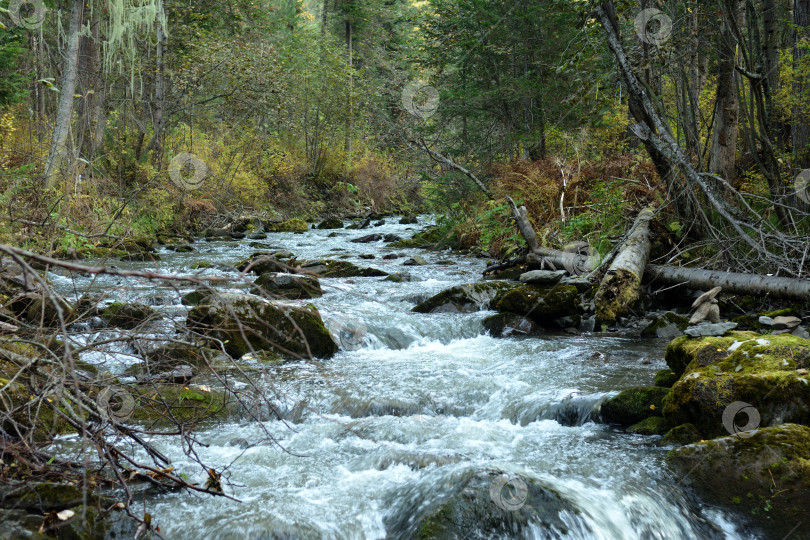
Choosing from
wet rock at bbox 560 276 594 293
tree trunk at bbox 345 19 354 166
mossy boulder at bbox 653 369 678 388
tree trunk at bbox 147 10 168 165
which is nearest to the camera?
mossy boulder at bbox 653 369 678 388

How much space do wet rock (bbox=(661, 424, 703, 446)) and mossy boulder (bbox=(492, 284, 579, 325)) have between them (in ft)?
13.1

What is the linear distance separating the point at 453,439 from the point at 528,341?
3.42 m

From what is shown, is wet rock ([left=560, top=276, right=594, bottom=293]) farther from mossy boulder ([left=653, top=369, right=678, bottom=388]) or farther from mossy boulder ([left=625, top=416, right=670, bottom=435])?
mossy boulder ([left=625, top=416, right=670, bottom=435])

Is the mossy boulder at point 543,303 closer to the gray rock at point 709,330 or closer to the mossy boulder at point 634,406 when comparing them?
the gray rock at point 709,330

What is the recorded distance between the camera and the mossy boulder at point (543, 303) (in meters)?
8.55

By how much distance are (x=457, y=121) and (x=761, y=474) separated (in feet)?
57.0

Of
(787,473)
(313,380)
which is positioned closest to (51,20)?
(313,380)

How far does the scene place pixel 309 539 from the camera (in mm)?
3557

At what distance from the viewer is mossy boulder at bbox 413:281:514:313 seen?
9.55 meters

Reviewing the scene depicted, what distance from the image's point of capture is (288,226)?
22422 mm

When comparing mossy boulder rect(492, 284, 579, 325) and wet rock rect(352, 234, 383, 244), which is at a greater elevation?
mossy boulder rect(492, 284, 579, 325)

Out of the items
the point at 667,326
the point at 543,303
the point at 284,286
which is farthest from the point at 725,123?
the point at 284,286

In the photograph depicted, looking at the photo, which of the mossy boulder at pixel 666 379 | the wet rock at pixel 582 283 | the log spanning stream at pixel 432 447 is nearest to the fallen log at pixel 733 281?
the wet rock at pixel 582 283

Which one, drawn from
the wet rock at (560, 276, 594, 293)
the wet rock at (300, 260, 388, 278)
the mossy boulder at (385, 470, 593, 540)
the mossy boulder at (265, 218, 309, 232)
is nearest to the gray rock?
the mossy boulder at (385, 470, 593, 540)
